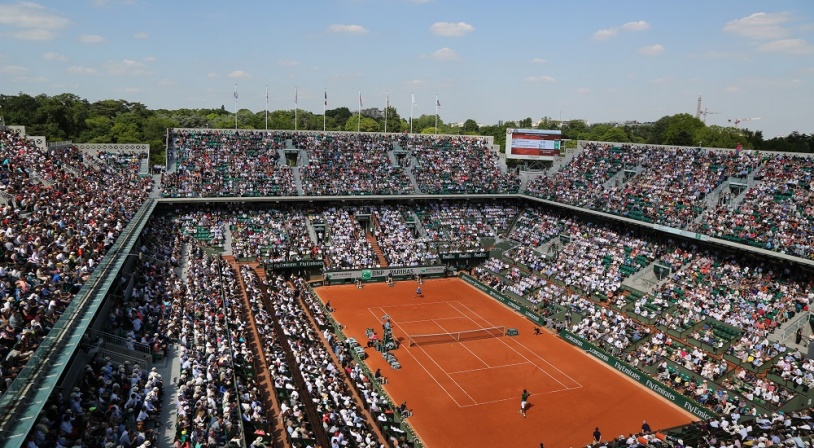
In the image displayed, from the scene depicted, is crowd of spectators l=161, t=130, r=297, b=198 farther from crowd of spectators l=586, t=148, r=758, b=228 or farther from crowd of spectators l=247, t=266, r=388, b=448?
crowd of spectators l=586, t=148, r=758, b=228

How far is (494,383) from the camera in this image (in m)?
28.0

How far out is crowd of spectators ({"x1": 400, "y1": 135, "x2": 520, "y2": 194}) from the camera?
55.0m

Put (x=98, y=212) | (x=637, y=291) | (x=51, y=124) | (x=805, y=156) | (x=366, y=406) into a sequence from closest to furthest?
(x=366, y=406)
(x=98, y=212)
(x=637, y=291)
(x=805, y=156)
(x=51, y=124)

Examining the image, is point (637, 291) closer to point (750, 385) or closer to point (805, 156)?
point (750, 385)

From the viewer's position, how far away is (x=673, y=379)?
27.7 meters

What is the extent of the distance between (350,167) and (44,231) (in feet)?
112

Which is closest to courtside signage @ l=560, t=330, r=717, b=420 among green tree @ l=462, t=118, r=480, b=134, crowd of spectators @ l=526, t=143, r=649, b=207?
crowd of spectators @ l=526, t=143, r=649, b=207

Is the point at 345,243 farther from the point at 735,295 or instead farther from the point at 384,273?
the point at 735,295

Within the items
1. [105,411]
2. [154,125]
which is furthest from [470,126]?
[105,411]

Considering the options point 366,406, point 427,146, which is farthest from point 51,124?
point 366,406

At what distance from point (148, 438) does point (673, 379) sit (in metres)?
24.4

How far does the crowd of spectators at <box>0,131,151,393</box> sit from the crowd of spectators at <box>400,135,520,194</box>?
2733cm

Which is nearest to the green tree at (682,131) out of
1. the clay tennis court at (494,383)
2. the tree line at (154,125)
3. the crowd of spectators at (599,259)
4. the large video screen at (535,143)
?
the tree line at (154,125)

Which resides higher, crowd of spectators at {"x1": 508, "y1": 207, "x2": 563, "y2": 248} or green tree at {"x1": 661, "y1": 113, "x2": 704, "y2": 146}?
green tree at {"x1": 661, "y1": 113, "x2": 704, "y2": 146}
